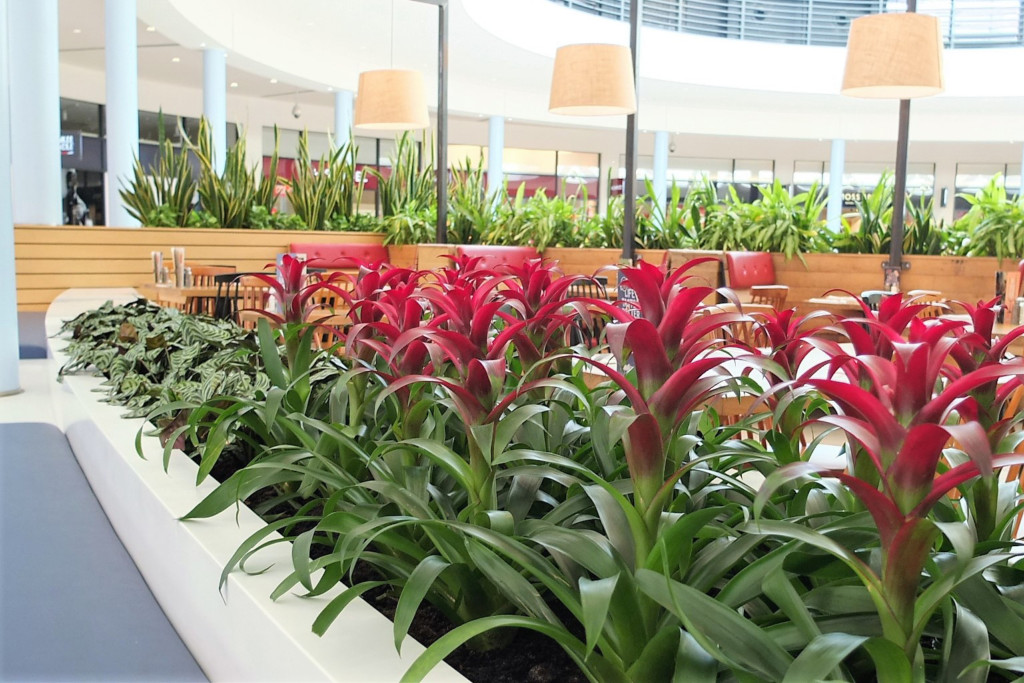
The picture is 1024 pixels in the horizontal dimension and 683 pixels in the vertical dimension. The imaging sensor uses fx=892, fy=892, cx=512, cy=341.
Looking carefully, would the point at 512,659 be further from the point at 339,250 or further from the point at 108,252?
the point at 339,250

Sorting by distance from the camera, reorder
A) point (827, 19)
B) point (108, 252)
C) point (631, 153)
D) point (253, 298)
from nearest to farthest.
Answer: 1. point (253, 298)
2. point (631, 153)
3. point (108, 252)
4. point (827, 19)

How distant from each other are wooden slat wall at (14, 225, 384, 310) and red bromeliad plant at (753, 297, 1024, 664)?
24.2 feet

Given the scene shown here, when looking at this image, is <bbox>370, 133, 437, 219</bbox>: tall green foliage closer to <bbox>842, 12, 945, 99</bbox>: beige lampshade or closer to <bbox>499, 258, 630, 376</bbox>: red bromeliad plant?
<bbox>842, 12, 945, 99</bbox>: beige lampshade

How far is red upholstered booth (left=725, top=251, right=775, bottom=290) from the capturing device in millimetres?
7133

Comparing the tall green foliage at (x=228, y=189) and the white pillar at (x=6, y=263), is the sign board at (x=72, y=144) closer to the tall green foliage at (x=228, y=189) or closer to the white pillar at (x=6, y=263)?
the tall green foliage at (x=228, y=189)

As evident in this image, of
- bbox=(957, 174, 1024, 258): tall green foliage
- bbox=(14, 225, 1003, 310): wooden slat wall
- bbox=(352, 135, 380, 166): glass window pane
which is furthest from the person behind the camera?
bbox=(352, 135, 380, 166): glass window pane

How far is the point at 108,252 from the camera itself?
7598 mm

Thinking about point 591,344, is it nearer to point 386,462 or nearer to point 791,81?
point 386,462

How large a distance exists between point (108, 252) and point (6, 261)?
3.83 m

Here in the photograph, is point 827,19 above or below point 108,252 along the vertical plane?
above

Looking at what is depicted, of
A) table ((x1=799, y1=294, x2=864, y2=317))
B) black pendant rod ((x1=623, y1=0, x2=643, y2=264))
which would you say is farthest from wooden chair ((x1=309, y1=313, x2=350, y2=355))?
A: table ((x1=799, y1=294, x2=864, y2=317))

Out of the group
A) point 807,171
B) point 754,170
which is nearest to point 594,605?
point 754,170

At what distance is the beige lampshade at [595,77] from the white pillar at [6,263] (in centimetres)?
268

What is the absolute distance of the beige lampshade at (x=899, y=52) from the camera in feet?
14.8
